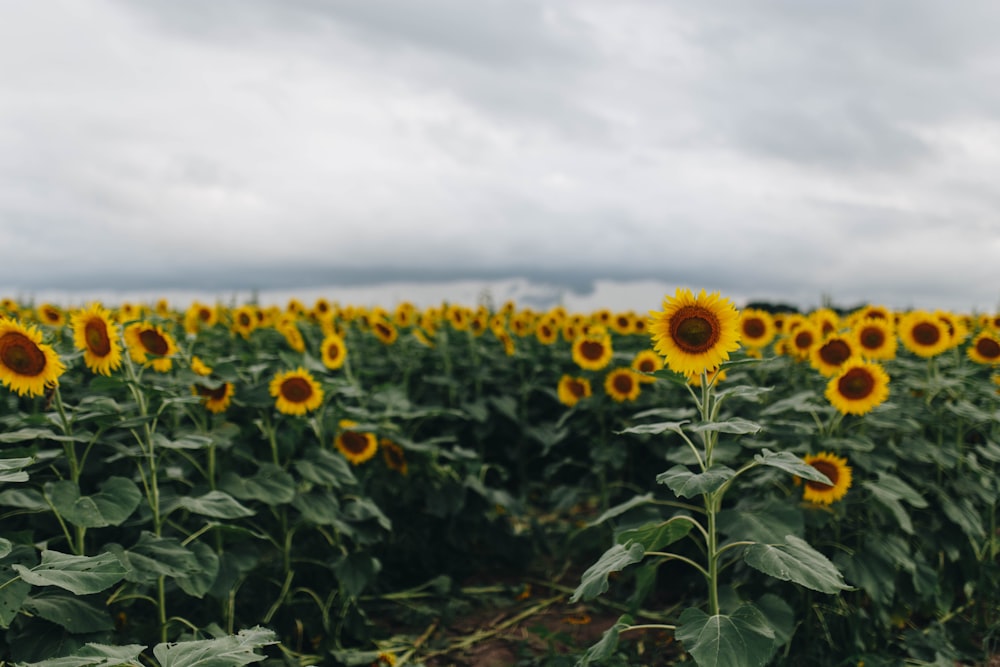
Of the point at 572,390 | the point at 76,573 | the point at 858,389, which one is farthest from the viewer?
the point at 572,390

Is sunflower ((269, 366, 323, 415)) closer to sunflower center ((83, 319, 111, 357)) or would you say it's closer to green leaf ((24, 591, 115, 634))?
sunflower center ((83, 319, 111, 357))

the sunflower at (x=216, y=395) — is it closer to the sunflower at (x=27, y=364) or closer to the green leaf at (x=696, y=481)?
the sunflower at (x=27, y=364)

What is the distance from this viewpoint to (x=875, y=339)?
4.29 meters

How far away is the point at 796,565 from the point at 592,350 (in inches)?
120

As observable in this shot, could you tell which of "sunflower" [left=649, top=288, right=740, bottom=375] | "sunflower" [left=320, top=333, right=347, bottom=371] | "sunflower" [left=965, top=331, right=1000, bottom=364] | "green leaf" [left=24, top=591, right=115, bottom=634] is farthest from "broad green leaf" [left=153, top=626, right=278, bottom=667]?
"sunflower" [left=965, top=331, right=1000, bottom=364]

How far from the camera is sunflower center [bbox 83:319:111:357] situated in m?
3.27

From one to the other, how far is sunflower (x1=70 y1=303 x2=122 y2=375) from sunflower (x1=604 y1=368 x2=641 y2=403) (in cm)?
293

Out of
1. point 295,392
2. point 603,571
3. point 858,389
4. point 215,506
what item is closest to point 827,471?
point 858,389

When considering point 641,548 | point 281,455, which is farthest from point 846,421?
point 281,455

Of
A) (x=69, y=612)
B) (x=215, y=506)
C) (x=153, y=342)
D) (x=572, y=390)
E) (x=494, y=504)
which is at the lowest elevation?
(x=494, y=504)

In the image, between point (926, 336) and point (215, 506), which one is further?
point (926, 336)

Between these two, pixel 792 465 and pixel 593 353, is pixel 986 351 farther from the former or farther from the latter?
pixel 792 465

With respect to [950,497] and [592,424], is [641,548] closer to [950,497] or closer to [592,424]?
[950,497]

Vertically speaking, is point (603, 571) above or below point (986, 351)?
below
